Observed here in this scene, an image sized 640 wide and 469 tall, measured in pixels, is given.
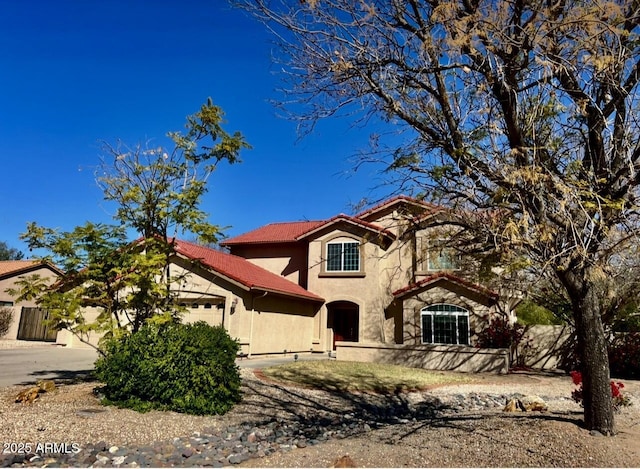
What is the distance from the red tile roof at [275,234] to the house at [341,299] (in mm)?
128

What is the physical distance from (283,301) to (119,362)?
42.0 ft

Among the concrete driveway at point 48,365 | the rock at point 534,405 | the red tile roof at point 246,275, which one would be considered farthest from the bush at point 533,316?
the rock at point 534,405

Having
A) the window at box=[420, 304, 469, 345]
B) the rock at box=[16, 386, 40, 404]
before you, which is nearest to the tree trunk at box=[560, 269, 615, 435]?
the rock at box=[16, 386, 40, 404]

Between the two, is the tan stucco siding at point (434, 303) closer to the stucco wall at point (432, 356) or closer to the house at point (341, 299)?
the house at point (341, 299)

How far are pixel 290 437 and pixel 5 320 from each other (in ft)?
81.0

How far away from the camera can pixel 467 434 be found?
21.0ft

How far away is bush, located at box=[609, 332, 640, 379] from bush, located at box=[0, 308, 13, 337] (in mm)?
29728

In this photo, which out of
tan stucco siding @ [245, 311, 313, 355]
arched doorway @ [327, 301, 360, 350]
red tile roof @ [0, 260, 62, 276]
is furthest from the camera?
red tile roof @ [0, 260, 62, 276]

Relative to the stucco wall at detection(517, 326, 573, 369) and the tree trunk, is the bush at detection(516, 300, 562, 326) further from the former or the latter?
the tree trunk

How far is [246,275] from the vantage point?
1981 cm

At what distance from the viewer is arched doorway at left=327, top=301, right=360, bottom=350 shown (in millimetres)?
23625

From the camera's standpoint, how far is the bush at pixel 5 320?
24703 millimetres

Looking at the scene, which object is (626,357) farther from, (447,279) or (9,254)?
(9,254)

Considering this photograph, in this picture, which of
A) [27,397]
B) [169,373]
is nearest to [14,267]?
[27,397]
